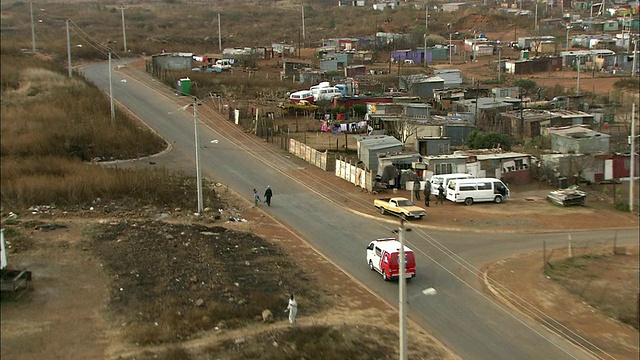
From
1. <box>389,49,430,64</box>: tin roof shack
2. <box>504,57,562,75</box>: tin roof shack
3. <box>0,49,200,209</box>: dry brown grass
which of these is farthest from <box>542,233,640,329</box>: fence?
<box>389,49,430,64</box>: tin roof shack

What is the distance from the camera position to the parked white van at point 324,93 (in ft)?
68.5

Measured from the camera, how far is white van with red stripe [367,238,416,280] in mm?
8266

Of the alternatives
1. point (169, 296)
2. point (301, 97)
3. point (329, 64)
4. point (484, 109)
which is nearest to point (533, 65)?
point (329, 64)

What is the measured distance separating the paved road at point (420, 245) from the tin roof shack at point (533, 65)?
53.8ft

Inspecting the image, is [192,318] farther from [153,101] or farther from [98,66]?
[98,66]

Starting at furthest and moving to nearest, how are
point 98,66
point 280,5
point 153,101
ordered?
point 280,5 → point 98,66 → point 153,101

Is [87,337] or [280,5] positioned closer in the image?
[87,337]

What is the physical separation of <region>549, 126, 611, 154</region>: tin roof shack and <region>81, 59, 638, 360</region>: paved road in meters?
4.37

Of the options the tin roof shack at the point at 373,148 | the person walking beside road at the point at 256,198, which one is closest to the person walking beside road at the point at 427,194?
the tin roof shack at the point at 373,148

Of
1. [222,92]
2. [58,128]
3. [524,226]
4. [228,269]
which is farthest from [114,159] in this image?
[222,92]

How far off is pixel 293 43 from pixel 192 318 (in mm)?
32915

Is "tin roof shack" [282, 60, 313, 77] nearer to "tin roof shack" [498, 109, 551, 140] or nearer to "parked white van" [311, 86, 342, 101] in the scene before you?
"parked white van" [311, 86, 342, 101]

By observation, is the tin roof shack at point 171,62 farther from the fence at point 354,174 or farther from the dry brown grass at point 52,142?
the dry brown grass at point 52,142

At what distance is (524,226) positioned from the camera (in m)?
10.6
